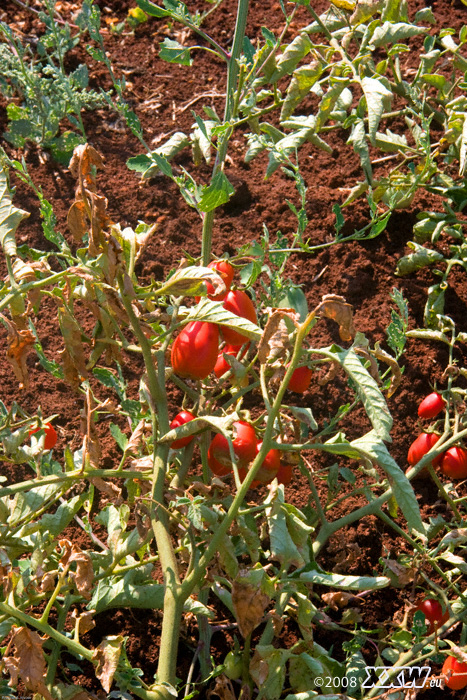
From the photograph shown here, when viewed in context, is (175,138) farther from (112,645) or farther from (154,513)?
(112,645)

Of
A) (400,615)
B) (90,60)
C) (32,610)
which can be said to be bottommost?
(400,615)

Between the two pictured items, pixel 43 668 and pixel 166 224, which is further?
pixel 166 224

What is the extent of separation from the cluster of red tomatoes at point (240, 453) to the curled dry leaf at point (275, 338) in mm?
154

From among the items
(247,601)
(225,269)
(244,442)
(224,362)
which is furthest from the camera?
(224,362)

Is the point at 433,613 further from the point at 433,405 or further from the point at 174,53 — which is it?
the point at 174,53

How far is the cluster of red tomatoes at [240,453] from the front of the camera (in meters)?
1.12

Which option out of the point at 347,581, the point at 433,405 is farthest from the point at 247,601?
the point at 433,405

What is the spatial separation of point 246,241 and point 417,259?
0.48 m

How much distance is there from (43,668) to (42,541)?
227mm

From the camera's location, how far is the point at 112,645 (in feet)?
3.41

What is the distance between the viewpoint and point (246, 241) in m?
2.01

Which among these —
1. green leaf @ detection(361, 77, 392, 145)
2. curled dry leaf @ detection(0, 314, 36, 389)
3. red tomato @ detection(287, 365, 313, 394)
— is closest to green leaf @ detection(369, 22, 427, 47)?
green leaf @ detection(361, 77, 392, 145)

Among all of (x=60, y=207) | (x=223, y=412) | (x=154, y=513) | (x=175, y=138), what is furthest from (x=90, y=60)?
(x=154, y=513)

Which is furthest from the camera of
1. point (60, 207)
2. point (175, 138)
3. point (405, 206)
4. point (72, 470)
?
point (60, 207)
